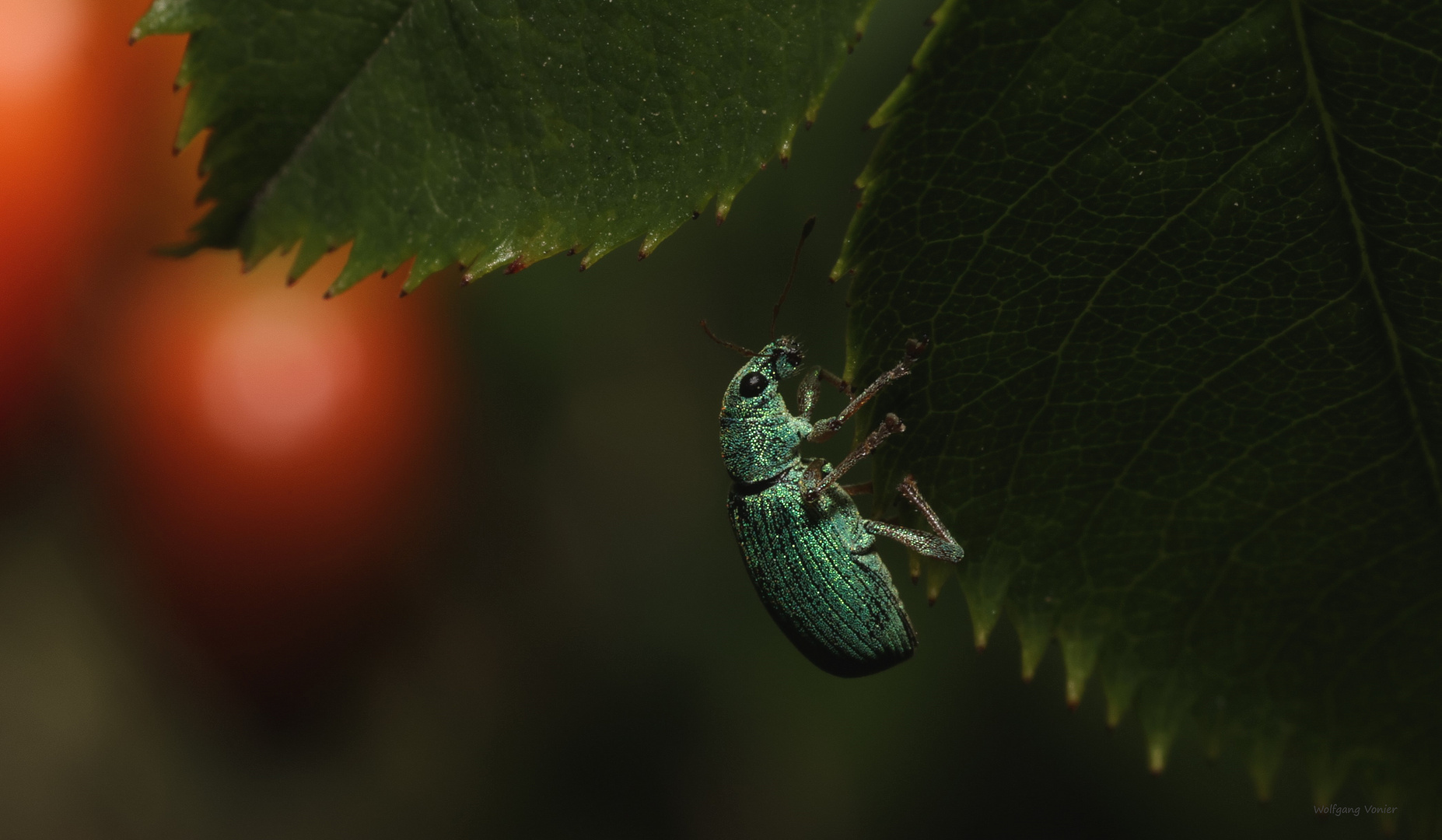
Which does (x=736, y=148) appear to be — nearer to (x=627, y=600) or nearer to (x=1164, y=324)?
(x=1164, y=324)

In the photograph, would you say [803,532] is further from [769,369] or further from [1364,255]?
[1364,255]

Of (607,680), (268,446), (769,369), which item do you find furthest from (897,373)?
(268,446)

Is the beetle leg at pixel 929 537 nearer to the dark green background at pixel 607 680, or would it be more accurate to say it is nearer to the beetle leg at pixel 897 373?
the beetle leg at pixel 897 373

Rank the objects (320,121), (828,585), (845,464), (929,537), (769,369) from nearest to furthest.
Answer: (320,121), (929,537), (845,464), (828,585), (769,369)

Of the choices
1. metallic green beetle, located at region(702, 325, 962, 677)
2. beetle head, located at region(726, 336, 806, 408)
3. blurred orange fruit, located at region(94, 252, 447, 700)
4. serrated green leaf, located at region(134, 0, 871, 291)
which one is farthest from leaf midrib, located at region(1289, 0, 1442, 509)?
blurred orange fruit, located at region(94, 252, 447, 700)

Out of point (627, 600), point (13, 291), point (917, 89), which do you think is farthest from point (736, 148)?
point (13, 291)

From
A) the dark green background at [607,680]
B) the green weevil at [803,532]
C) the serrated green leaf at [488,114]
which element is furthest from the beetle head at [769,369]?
the serrated green leaf at [488,114]
